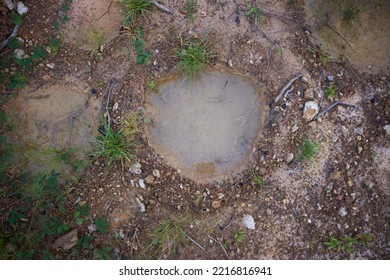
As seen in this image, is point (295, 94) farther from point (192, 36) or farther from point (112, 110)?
point (112, 110)

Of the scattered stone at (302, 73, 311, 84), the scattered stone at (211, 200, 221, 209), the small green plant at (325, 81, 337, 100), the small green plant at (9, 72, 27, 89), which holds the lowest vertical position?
the scattered stone at (211, 200, 221, 209)

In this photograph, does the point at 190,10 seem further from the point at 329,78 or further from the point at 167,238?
the point at 167,238

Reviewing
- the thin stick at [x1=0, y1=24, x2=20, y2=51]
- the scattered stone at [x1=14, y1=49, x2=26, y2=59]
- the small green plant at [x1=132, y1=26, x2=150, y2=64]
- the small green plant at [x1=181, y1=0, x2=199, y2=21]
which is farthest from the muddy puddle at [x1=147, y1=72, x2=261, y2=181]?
the thin stick at [x1=0, y1=24, x2=20, y2=51]

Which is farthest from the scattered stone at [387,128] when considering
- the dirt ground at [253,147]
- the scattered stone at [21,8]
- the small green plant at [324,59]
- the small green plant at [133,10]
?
the scattered stone at [21,8]

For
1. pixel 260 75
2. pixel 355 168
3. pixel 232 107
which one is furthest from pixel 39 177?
pixel 355 168

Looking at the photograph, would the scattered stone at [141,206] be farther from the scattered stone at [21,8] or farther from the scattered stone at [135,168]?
the scattered stone at [21,8]

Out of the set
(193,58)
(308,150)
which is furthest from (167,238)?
(193,58)

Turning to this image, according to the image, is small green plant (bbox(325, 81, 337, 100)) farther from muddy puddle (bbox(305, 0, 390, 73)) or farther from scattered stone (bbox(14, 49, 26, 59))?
scattered stone (bbox(14, 49, 26, 59))
